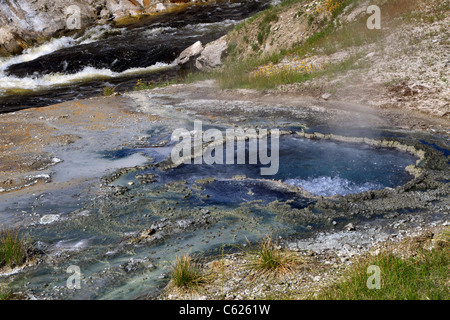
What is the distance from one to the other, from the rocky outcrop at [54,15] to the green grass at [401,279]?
89.1ft

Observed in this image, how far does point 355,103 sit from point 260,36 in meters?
6.64

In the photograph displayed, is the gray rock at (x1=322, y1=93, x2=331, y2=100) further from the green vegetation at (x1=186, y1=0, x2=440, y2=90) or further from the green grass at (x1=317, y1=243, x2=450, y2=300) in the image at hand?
the green grass at (x1=317, y1=243, x2=450, y2=300)

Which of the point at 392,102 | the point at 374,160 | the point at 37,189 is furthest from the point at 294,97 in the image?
the point at 37,189

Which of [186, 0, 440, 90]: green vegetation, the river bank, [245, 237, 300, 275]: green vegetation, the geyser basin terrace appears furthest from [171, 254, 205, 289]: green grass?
[186, 0, 440, 90]: green vegetation

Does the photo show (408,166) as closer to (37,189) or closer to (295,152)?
(295,152)

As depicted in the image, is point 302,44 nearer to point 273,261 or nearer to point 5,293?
point 273,261

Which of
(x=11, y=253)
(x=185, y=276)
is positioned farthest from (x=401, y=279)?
(x=11, y=253)

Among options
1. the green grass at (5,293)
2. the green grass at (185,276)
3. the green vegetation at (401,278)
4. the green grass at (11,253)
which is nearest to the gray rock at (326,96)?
the green vegetation at (401,278)

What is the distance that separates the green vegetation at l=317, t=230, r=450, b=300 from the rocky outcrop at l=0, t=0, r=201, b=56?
89.1 feet

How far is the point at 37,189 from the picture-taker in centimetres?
712

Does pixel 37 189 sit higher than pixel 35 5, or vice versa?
pixel 35 5

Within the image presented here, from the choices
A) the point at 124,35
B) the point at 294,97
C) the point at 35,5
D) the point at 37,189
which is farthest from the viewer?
the point at 35,5

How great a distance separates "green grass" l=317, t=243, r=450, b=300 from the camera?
11.7 ft

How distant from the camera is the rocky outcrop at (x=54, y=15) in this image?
2661cm
